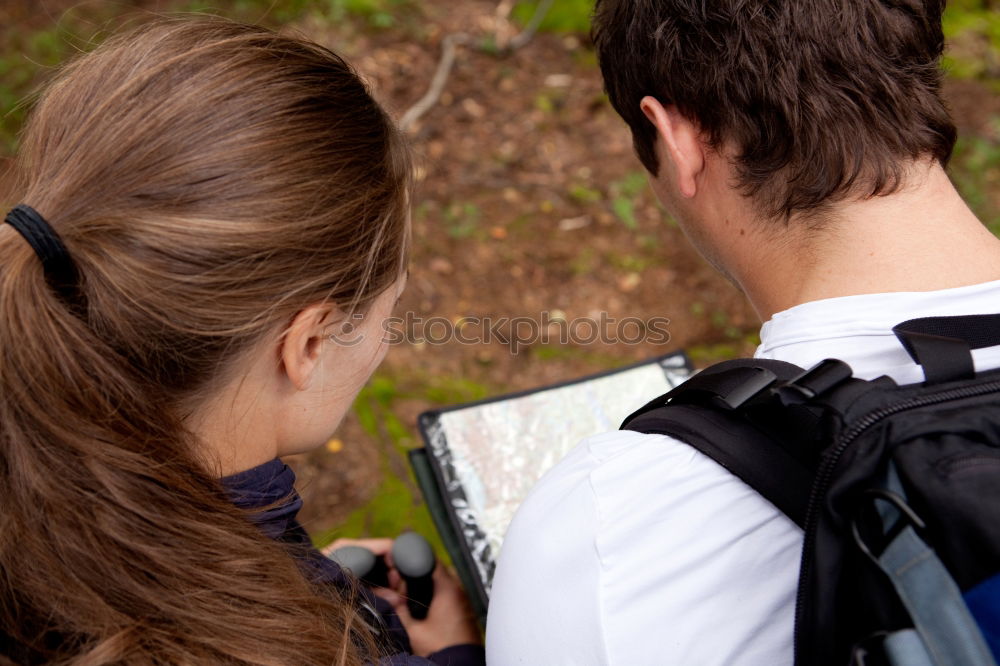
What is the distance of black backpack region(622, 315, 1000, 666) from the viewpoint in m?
0.75

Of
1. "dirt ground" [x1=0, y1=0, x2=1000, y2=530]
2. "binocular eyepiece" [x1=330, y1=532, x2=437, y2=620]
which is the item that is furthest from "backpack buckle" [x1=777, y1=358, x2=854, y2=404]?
"dirt ground" [x1=0, y1=0, x2=1000, y2=530]

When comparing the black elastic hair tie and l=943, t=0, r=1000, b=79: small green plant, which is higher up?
the black elastic hair tie

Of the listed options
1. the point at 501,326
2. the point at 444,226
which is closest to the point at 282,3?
the point at 444,226

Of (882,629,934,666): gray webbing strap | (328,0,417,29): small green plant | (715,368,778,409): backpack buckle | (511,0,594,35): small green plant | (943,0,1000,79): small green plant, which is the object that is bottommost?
(943,0,1000,79): small green plant

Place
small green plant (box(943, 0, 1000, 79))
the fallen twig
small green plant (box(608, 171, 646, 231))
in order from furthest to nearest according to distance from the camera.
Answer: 1. small green plant (box(943, 0, 1000, 79))
2. the fallen twig
3. small green plant (box(608, 171, 646, 231))

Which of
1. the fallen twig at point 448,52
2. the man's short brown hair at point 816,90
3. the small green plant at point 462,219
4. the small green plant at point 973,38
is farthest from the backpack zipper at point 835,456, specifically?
the small green plant at point 973,38

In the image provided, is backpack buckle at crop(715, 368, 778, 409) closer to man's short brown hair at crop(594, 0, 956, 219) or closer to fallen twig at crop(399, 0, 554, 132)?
man's short brown hair at crop(594, 0, 956, 219)

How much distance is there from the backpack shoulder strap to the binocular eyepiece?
0.70m

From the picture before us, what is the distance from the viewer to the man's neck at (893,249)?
1111 mm

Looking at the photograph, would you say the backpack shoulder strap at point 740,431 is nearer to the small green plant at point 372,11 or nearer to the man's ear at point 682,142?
the man's ear at point 682,142

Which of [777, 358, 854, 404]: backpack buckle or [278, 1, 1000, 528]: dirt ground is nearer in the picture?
[777, 358, 854, 404]: backpack buckle

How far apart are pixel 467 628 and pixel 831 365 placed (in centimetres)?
101

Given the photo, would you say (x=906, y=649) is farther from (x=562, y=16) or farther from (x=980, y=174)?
(x=562, y=16)

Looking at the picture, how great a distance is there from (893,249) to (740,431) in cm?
41
